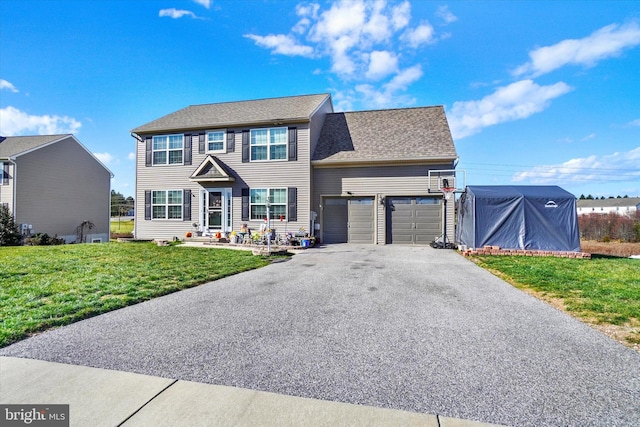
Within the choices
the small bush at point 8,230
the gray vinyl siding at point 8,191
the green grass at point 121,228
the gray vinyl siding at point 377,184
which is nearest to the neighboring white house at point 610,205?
the gray vinyl siding at point 377,184

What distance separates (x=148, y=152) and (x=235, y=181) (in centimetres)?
552

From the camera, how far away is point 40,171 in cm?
1852

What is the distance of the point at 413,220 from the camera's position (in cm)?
1410

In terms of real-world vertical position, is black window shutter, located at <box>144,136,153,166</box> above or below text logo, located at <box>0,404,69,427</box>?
above

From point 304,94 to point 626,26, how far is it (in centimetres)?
1399

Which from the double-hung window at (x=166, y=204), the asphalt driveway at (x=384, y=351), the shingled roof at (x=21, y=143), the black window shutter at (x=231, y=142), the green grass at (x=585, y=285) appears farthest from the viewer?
the shingled roof at (x=21, y=143)

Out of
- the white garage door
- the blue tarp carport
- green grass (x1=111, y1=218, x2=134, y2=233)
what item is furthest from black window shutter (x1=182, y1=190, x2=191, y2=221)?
green grass (x1=111, y1=218, x2=134, y2=233)

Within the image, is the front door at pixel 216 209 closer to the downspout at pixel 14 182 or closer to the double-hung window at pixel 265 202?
the double-hung window at pixel 265 202

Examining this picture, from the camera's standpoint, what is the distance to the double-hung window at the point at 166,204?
50.7ft

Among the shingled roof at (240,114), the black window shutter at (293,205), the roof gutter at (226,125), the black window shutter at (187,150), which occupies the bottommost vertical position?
the black window shutter at (293,205)

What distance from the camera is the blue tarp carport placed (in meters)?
10.8

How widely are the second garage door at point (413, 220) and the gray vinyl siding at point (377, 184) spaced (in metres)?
0.32

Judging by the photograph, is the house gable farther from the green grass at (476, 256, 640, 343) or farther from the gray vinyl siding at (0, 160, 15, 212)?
the gray vinyl siding at (0, 160, 15, 212)

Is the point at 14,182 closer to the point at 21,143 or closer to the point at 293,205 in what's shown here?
the point at 21,143
